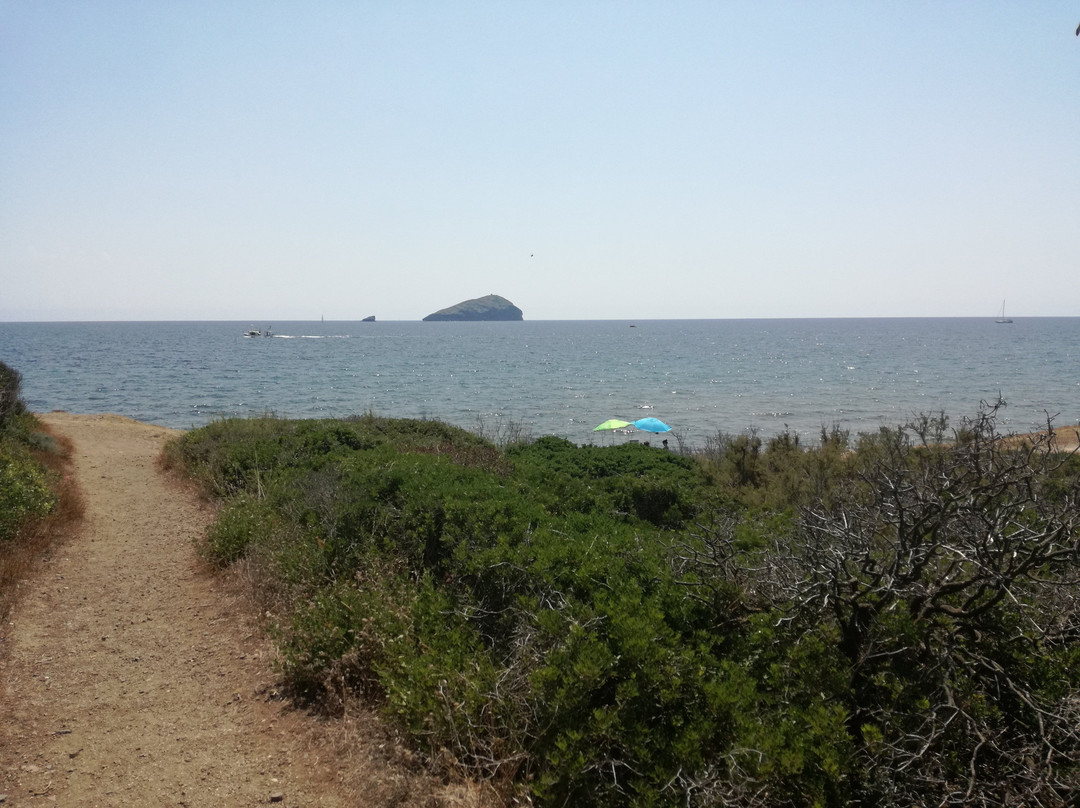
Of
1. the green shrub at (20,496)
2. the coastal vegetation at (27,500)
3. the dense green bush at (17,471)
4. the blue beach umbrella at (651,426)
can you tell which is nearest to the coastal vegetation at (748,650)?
the coastal vegetation at (27,500)

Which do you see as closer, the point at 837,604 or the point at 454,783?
the point at 837,604

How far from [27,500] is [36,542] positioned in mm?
880

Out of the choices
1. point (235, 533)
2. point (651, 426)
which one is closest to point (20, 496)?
point (235, 533)

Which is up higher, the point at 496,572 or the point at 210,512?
the point at 496,572

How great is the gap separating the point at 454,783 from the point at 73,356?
85.6 m

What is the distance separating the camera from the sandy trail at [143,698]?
434 centimetres

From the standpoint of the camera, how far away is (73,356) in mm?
75188

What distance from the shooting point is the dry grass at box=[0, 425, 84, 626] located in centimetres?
722

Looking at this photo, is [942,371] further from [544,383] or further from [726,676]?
[726,676]

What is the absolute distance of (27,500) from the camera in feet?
30.1

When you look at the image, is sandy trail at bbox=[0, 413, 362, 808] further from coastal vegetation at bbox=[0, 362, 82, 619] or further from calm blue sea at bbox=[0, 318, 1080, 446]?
A: calm blue sea at bbox=[0, 318, 1080, 446]

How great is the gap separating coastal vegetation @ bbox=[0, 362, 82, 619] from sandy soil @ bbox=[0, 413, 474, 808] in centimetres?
25

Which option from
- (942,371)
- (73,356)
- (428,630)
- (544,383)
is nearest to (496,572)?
(428,630)

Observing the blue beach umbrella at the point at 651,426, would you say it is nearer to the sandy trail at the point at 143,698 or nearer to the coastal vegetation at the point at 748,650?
the sandy trail at the point at 143,698
